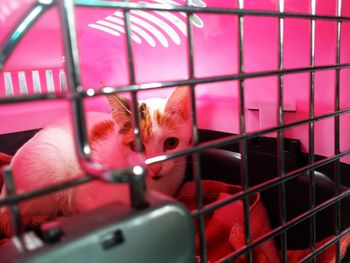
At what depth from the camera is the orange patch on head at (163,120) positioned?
0.97 meters

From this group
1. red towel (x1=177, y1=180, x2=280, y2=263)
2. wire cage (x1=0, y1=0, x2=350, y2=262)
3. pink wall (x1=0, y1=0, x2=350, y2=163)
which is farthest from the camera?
pink wall (x1=0, y1=0, x2=350, y2=163)

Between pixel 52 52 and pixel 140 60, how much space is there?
0.33 metres

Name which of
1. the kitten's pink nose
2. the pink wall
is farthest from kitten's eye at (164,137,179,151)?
the pink wall

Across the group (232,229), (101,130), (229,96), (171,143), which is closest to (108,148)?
(101,130)

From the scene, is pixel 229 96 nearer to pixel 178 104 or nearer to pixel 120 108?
pixel 178 104

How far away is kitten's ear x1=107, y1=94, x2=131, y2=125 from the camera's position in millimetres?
867

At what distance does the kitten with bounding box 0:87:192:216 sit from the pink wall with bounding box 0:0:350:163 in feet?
0.52

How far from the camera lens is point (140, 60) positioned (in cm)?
133

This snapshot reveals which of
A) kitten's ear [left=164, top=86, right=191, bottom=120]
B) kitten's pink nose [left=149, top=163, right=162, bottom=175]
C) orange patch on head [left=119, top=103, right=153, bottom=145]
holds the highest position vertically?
kitten's ear [left=164, top=86, right=191, bottom=120]

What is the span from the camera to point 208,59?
122cm

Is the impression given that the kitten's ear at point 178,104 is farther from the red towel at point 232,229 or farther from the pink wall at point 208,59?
the red towel at point 232,229

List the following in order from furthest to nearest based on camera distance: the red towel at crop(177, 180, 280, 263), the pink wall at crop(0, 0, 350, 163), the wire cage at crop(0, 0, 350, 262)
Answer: the pink wall at crop(0, 0, 350, 163), the red towel at crop(177, 180, 280, 263), the wire cage at crop(0, 0, 350, 262)

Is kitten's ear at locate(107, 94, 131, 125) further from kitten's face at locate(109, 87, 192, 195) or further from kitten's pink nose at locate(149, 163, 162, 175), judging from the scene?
kitten's pink nose at locate(149, 163, 162, 175)

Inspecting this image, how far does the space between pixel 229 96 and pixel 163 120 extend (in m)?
0.33
